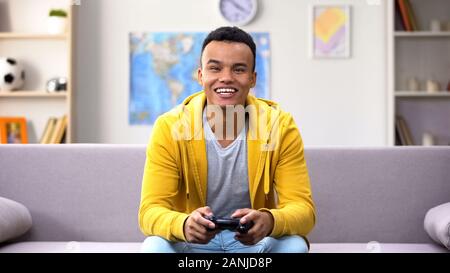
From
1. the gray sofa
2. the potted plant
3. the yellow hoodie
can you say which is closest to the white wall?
the potted plant

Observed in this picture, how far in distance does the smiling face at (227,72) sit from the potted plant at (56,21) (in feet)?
10.1

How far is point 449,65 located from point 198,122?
3.24 m

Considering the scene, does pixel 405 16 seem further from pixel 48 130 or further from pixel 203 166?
pixel 203 166

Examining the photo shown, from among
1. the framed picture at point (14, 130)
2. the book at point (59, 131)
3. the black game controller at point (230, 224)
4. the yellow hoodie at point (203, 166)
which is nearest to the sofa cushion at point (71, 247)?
the yellow hoodie at point (203, 166)

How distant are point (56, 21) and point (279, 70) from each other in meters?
1.45

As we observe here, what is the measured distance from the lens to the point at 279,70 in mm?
4512

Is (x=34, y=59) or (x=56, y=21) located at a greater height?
(x=56, y=21)

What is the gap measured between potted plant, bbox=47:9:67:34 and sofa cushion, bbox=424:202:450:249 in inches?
117

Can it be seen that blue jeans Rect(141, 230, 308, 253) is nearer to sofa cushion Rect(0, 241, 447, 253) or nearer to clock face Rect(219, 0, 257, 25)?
sofa cushion Rect(0, 241, 447, 253)

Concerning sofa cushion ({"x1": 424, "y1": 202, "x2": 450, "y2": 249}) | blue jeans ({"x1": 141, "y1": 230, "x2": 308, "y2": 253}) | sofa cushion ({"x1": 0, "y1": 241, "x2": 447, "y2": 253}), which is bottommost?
sofa cushion ({"x1": 0, "y1": 241, "x2": 447, "y2": 253})

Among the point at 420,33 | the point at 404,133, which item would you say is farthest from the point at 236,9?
the point at 404,133

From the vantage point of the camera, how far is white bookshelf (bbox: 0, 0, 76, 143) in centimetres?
448

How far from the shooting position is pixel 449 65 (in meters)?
4.39

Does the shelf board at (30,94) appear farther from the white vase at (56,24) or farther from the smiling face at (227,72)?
the smiling face at (227,72)
